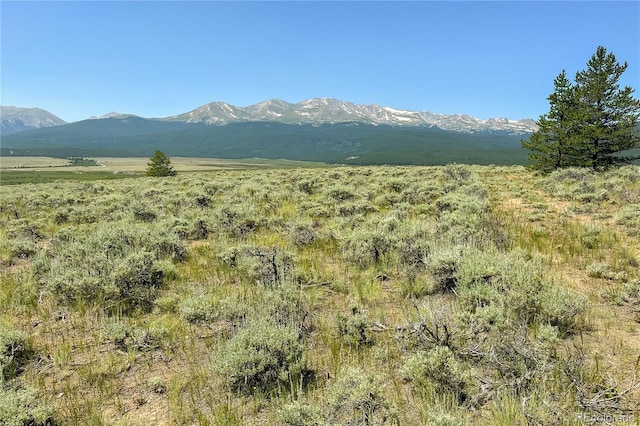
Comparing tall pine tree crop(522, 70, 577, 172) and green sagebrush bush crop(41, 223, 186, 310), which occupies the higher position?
tall pine tree crop(522, 70, 577, 172)

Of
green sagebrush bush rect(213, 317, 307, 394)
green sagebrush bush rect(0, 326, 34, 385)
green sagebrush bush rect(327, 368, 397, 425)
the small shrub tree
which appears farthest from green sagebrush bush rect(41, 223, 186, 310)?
the small shrub tree

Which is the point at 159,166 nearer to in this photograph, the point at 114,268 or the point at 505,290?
the point at 114,268

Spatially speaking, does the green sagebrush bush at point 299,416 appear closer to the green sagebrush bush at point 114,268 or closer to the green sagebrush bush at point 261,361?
the green sagebrush bush at point 261,361

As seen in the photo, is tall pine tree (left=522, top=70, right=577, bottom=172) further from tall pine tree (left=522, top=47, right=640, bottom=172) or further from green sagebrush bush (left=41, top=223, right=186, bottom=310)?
green sagebrush bush (left=41, top=223, right=186, bottom=310)

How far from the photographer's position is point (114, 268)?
7160 millimetres

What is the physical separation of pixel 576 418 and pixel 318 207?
1183cm

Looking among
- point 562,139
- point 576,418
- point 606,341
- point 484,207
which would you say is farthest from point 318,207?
point 562,139

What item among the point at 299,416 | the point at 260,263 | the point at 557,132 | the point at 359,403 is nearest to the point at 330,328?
the point at 359,403

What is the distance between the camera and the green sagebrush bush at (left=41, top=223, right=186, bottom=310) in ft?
21.6

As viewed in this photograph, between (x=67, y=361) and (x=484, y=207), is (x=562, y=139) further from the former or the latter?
(x=67, y=361)

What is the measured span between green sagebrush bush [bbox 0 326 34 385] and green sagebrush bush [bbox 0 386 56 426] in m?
0.84

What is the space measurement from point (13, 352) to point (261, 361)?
3629 mm

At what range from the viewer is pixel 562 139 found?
27266mm

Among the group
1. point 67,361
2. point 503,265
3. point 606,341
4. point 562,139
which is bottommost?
point 67,361
